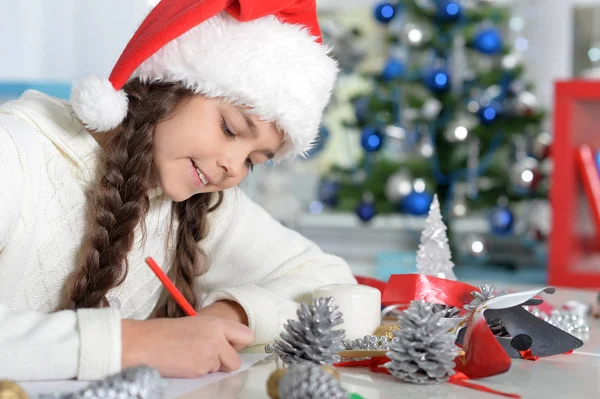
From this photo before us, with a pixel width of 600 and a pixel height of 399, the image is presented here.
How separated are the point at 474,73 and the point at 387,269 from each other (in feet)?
3.28

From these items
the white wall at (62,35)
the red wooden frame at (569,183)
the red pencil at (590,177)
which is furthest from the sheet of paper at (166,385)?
the white wall at (62,35)

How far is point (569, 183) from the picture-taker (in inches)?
101

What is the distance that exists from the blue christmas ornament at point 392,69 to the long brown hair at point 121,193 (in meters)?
2.36

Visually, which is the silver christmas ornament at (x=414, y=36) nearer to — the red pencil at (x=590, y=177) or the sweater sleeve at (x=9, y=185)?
the red pencil at (x=590, y=177)

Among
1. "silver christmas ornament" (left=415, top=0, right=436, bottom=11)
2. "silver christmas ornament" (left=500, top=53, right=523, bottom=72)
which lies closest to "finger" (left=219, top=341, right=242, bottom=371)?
"silver christmas ornament" (left=500, top=53, right=523, bottom=72)

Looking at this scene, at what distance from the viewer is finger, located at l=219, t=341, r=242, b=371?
0.83m

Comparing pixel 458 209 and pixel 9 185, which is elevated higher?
pixel 9 185

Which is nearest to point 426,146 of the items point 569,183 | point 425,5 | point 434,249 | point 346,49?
point 346,49

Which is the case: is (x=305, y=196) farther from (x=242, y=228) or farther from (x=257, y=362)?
(x=257, y=362)

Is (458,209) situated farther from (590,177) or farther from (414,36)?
(590,177)

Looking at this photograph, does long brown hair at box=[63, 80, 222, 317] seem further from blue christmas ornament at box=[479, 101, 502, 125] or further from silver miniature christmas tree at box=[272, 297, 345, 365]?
blue christmas ornament at box=[479, 101, 502, 125]

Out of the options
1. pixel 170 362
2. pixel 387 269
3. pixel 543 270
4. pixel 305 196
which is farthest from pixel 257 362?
pixel 305 196

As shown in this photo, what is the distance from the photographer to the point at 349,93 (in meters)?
4.00

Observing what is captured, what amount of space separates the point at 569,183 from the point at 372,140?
3.07 feet
